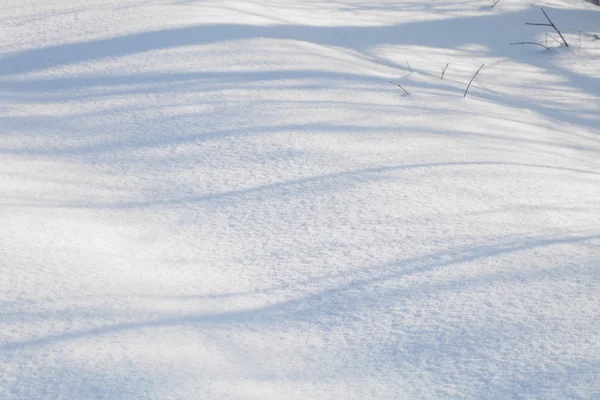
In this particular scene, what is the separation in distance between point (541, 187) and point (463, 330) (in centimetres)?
118

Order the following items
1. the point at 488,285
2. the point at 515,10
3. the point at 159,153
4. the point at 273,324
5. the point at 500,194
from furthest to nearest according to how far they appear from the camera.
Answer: the point at 515,10 → the point at 159,153 → the point at 500,194 → the point at 488,285 → the point at 273,324

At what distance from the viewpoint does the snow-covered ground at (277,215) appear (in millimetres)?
1732

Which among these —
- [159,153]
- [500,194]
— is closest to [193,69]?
[159,153]

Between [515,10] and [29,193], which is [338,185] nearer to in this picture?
[29,193]

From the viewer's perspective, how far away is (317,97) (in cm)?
356

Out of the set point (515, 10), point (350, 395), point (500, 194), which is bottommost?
point (350, 395)

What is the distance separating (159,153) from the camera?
116 inches

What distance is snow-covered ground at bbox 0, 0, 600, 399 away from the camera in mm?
1732

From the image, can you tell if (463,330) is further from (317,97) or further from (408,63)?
(408,63)

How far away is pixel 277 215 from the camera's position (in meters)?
2.49

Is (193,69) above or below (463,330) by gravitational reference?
above

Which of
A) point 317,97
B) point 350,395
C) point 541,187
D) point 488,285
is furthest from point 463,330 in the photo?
point 317,97

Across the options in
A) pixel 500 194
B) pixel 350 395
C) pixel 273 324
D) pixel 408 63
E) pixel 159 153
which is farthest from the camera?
pixel 408 63

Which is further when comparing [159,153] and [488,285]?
[159,153]
